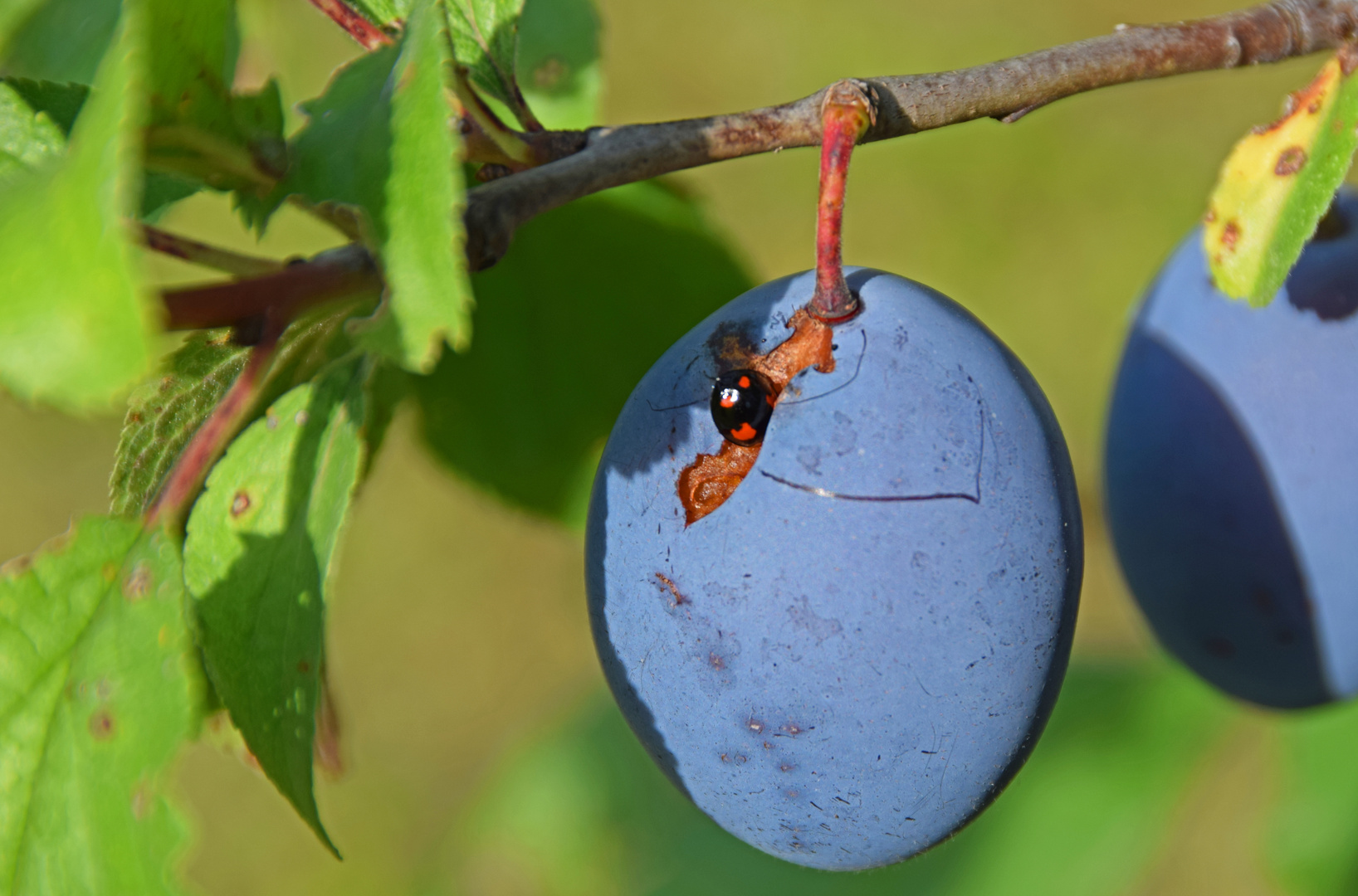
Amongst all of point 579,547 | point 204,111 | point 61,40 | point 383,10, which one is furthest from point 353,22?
point 579,547

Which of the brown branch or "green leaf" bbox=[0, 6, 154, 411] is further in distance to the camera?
the brown branch

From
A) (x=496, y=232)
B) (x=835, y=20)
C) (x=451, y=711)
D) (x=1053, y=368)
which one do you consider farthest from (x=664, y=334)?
(x=835, y=20)

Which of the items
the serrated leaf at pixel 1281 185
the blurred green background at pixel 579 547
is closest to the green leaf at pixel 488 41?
the serrated leaf at pixel 1281 185

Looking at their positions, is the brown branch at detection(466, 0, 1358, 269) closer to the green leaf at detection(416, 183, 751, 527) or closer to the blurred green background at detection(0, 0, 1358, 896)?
the green leaf at detection(416, 183, 751, 527)

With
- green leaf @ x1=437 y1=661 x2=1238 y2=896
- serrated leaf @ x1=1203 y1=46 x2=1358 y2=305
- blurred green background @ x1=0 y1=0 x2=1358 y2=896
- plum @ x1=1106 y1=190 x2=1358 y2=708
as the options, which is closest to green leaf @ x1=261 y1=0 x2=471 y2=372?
serrated leaf @ x1=1203 y1=46 x2=1358 y2=305

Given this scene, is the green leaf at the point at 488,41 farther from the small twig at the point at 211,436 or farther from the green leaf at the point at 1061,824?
the green leaf at the point at 1061,824

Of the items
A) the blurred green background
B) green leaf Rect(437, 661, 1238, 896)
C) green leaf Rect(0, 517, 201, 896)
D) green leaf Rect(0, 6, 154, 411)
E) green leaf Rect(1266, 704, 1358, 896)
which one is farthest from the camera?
the blurred green background
